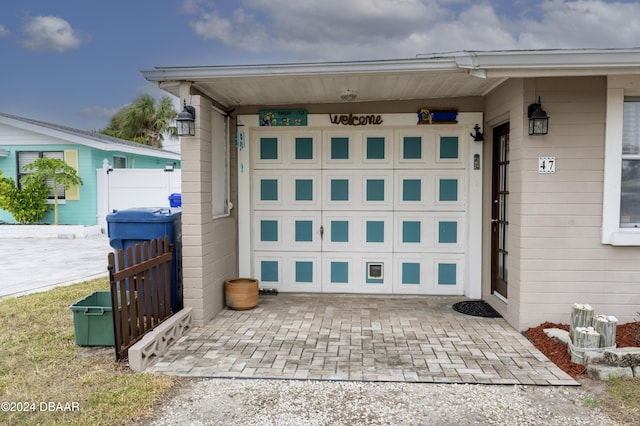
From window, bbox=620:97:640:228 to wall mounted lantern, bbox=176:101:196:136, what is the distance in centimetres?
403

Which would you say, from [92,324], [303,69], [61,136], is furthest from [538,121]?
[61,136]

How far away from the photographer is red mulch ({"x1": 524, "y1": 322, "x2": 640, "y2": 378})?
11.2ft

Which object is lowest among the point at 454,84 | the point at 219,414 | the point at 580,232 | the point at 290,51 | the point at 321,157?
the point at 219,414

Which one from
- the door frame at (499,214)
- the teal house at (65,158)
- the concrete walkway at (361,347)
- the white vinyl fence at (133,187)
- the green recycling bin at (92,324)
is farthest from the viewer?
the white vinyl fence at (133,187)

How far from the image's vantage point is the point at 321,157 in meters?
5.85

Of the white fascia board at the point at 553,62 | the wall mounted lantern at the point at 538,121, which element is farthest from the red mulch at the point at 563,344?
the white fascia board at the point at 553,62

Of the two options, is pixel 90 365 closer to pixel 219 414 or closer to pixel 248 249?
pixel 219 414

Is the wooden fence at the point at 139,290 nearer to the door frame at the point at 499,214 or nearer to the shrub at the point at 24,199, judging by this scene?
the door frame at the point at 499,214

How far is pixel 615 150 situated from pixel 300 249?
11.9ft

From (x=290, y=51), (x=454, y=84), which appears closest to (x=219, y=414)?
(x=454, y=84)

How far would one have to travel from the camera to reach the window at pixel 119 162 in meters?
14.8

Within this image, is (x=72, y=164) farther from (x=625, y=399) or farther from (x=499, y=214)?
(x=625, y=399)

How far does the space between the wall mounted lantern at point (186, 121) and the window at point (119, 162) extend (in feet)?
38.3

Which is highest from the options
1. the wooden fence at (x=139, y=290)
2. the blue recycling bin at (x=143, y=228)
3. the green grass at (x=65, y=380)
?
the blue recycling bin at (x=143, y=228)
